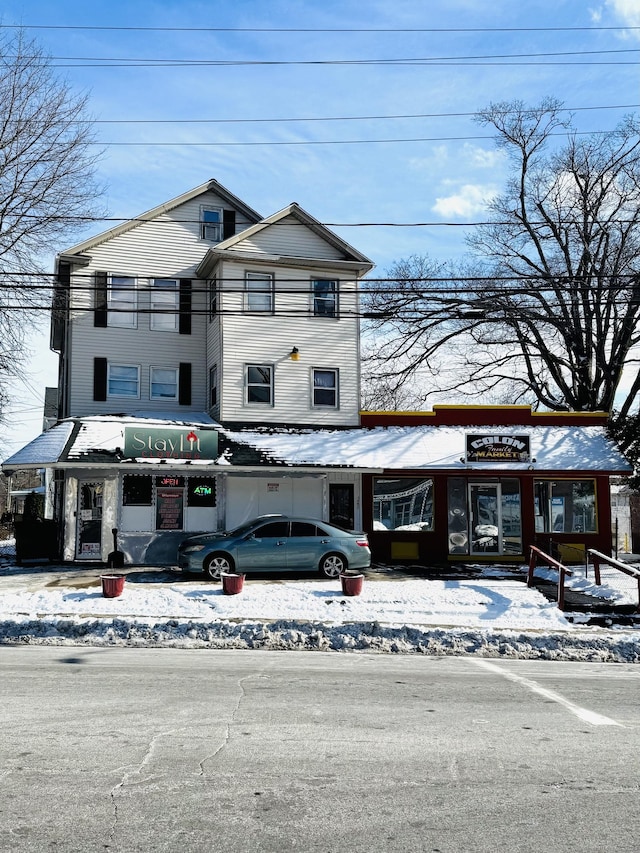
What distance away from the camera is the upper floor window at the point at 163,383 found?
2625cm

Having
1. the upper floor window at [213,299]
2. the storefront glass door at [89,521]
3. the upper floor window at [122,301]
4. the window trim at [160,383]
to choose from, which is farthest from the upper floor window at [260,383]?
the storefront glass door at [89,521]

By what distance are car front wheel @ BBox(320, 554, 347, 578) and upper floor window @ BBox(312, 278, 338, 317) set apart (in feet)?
32.0

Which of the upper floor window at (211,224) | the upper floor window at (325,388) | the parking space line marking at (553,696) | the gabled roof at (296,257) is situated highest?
the upper floor window at (211,224)

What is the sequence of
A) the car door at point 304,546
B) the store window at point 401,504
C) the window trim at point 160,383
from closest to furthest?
the car door at point 304,546 → the store window at point 401,504 → the window trim at point 160,383

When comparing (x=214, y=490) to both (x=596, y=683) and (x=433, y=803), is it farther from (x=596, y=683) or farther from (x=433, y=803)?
(x=433, y=803)

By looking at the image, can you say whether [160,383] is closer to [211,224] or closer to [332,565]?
[211,224]

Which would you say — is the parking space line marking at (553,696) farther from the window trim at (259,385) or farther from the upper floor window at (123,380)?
the upper floor window at (123,380)

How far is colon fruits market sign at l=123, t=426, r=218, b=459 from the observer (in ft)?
68.1

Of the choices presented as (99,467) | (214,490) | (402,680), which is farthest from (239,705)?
(214,490)

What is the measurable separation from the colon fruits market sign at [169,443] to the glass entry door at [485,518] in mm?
8527

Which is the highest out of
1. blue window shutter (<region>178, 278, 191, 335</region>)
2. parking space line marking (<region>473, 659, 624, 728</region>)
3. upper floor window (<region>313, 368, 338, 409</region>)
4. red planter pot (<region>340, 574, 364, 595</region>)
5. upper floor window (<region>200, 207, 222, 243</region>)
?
upper floor window (<region>200, 207, 222, 243</region>)

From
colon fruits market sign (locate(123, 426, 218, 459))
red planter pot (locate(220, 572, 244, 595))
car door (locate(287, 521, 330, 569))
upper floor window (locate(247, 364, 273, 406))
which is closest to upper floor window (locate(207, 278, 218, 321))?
upper floor window (locate(247, 364, 273, 406))

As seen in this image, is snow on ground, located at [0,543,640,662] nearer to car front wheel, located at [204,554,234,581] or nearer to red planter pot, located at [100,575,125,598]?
red planter pot, located at [100,575,125,598]

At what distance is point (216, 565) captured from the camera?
722 inches
